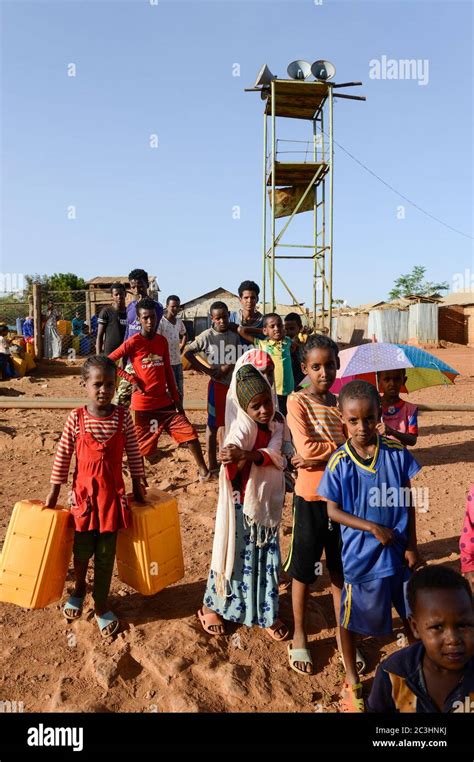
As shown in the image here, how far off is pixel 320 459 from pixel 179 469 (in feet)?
10.7

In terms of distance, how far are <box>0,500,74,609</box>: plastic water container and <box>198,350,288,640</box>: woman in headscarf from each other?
2.63 feet

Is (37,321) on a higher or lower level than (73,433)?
higher

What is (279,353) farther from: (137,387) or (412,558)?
(412,558)

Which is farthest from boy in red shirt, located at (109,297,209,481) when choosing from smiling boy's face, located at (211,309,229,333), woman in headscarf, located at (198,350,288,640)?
woman in headscarf, located at (198,350,288,640)

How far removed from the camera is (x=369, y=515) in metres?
2.12

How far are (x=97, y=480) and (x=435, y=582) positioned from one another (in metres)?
1.71

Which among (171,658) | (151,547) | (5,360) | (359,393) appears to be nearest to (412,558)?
(359,393)

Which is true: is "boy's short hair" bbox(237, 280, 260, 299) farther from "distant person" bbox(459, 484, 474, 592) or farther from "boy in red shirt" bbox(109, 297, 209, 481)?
"distant person" bbox(459, 484, 474, 592)

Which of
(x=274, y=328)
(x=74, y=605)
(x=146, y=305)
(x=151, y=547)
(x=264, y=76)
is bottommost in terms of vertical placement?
(x=74, y=605)

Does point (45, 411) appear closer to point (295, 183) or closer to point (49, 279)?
point (295, 183)

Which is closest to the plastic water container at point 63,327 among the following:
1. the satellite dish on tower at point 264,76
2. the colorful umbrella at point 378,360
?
the satellite dish on tower at point 264,76

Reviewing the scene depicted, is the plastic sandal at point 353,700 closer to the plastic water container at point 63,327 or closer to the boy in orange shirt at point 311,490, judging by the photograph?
the boy in orange shirt at point 311,490

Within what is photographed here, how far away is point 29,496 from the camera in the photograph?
15.8ft
